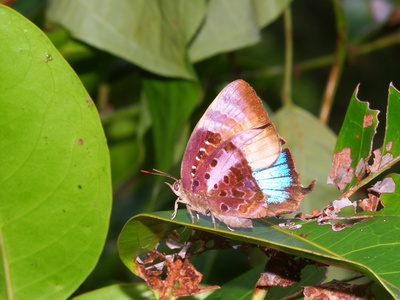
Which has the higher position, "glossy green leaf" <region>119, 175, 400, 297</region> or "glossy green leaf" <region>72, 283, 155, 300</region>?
"glossy green leaf" <region>119, 175, 400, 297</region>

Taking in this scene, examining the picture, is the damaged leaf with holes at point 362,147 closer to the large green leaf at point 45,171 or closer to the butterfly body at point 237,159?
the butterfly body at point 237,159

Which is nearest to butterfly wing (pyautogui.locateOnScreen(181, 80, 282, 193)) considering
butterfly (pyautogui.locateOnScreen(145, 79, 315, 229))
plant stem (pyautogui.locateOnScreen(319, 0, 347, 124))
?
butterfly (pyautogui.locateOnScreen(145, 79, 315, 229))

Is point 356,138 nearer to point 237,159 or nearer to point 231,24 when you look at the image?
point 237,159

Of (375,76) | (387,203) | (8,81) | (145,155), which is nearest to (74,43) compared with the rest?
(145,155)

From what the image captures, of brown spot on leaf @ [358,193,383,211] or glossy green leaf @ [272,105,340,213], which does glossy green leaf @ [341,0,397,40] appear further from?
brown spot on leaf @ [358,193,383,211]

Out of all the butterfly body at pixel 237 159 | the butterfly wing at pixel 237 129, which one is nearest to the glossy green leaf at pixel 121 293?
the butterfly body at pixel 237 159

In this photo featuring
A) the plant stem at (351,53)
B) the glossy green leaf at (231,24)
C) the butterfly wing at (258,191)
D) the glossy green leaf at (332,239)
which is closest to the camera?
the glossy green leaf at (332,239)

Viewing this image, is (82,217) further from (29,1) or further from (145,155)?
(29,1)

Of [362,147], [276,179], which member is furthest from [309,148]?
[362,147]
